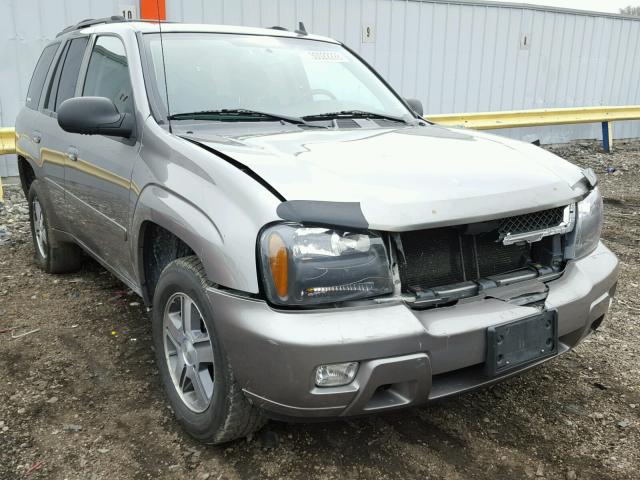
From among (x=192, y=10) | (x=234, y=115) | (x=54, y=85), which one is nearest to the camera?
(x=234, y=115)

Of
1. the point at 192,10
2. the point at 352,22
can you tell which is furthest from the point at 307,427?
the point at 352,22

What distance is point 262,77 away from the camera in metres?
3.27

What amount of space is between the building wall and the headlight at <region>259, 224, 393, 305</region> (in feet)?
22.4

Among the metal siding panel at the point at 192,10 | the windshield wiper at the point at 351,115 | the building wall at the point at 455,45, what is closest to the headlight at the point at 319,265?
the windshield wiper at the point at 351,115

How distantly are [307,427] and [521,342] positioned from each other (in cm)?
101

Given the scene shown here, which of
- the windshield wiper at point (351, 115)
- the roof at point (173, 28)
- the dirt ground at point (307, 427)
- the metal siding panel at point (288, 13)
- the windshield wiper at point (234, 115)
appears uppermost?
the metal siding panel at point (288, 13)

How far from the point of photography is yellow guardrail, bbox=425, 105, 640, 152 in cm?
960

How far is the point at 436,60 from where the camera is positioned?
33.6 ft

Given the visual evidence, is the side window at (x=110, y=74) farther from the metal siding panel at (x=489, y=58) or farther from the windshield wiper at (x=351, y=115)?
the metal siding panel at (x=489, y=58)

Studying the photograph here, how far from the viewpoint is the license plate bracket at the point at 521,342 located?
6.97ft

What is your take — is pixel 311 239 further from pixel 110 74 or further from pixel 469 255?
pixel 110 74

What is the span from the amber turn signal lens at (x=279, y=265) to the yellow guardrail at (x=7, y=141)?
5.88 meters

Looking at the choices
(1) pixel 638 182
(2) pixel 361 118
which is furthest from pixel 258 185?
(1) pixel 638 182

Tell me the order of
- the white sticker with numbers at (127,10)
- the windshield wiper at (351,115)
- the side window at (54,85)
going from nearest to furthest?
the windshield wiper at (351,115), the side window at (54,85), the white sticker with numbers at (127,10)
